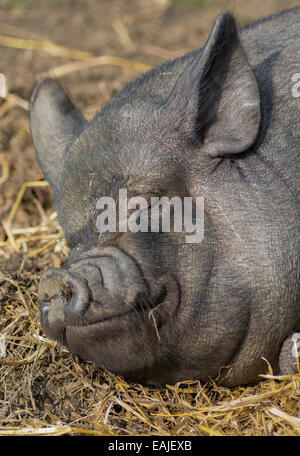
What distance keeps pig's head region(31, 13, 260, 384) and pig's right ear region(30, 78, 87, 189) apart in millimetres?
443

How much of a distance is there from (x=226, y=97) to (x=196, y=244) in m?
0.58

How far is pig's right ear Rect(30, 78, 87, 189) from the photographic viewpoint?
3.17 meters

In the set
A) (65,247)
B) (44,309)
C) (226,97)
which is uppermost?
(226,97)

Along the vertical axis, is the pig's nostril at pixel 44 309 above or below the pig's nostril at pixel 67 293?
below

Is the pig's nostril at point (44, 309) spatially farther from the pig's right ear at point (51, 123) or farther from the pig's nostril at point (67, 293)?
the pig's right ear at point (51, 123)

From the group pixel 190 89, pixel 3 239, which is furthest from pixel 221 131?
pixel 3 239

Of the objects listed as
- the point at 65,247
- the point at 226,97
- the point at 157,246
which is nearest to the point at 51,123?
the point at 65,247

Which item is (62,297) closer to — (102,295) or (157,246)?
(102,295)

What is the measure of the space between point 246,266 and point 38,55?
429 centimetres

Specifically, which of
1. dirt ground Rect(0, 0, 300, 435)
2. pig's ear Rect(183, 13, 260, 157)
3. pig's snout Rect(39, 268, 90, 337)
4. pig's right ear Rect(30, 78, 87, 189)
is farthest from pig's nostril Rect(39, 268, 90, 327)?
pig's right ear Rect(30, 78, 87, 189)

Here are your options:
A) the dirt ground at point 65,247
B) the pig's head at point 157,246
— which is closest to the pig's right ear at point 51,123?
the dirt ground at point 65,247

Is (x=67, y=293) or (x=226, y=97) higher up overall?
(x=226, y=97)

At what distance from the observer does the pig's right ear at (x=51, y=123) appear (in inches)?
125

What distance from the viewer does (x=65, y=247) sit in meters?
3.61
